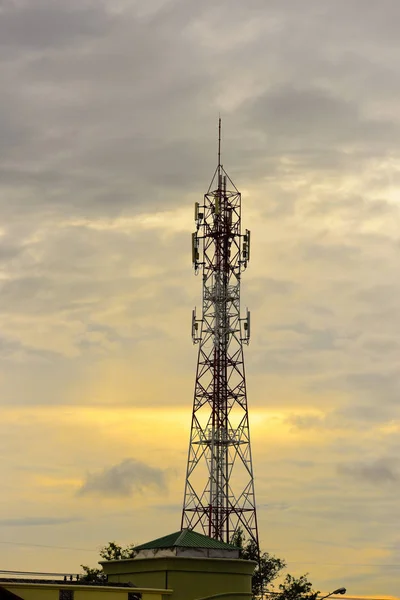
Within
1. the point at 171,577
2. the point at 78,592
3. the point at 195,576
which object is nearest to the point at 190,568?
the point at 195,576

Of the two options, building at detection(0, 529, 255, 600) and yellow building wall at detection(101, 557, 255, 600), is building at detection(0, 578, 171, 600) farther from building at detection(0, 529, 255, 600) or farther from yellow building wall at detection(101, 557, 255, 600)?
yellow building wall at detection(101, 557, 255, 600)

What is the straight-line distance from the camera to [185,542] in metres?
79.0

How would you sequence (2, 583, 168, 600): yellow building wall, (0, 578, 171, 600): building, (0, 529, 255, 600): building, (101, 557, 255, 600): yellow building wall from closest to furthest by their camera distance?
(0, 578, 171, 600): building
(2, 583, 168, 600): yellow building wall
(0, 529, 255, 600): building
(101, 557, 255, 600): yellow building wall

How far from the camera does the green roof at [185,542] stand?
78.9 m

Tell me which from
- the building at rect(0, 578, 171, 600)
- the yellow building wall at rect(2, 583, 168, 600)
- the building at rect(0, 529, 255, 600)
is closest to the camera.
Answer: the building at rect(0, 578, 171, 600)

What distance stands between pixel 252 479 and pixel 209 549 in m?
24.4

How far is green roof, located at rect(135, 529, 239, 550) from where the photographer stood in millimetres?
78938

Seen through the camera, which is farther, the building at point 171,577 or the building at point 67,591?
the building at point 171,577

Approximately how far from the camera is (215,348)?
108 metres

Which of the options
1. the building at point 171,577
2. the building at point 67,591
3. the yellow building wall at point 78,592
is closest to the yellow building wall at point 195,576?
the building at point 171,577

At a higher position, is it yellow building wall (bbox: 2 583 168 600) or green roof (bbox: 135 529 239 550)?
green roof (bbox: 135 529 239 550)

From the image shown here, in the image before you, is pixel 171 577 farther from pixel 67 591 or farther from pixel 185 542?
pixel 67 591

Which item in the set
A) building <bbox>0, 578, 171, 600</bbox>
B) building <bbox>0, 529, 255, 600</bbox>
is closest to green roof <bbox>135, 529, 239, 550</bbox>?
building <bbox>0, 529, 255, 600</bbox>

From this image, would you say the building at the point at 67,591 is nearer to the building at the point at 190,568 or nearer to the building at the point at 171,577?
the building at the point at 171,577
